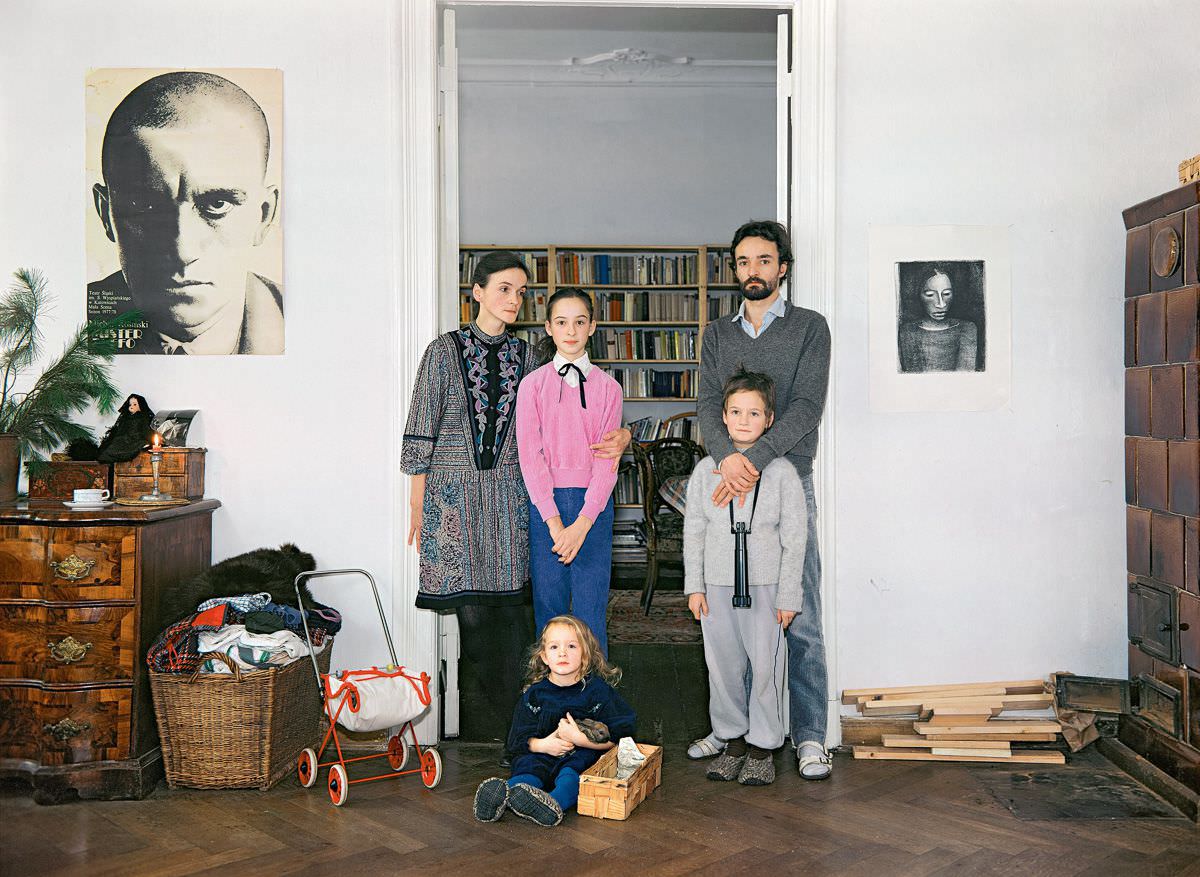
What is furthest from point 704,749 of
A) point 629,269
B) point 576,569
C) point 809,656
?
point 629,269

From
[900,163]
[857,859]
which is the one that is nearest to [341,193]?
[900,163]

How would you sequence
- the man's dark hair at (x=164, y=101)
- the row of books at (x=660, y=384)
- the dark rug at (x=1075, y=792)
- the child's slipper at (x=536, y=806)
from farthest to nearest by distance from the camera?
the row of books at (x=660, y=384) < the man's dark hair at (x=164, y=101) < the dark rug at (x=1075, y=792) < the child's slipper at (x=536, y=806)

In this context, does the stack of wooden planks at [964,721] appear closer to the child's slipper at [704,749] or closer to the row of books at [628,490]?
the child's slipper at [704,749]

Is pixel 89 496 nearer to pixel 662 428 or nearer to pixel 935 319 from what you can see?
pixel 935 319

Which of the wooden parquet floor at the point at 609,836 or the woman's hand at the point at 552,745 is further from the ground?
the woman's hand at the point at 552,745

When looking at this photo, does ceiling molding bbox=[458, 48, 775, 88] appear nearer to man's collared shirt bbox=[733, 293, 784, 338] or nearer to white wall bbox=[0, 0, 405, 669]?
white wall bbox=[0, 0, 405, 669]

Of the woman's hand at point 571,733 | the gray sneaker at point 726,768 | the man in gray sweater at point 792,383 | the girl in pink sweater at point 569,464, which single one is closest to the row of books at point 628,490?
the man in gray sweater at point 792,383

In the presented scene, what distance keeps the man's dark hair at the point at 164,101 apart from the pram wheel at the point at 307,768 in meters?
2.11

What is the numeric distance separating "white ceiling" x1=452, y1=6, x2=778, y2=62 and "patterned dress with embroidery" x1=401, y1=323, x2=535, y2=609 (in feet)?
13.1

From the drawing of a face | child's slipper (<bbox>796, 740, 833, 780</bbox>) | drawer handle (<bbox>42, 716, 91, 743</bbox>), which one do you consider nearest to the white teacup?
drawer handle (<bbox>42, 716, 91, 743</bbox>)

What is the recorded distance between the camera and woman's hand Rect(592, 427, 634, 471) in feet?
10.9

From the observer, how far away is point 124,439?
3479 millimetres

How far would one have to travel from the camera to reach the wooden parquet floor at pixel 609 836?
2602mm

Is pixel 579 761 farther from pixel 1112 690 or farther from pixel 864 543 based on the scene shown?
pixel 1112 690
